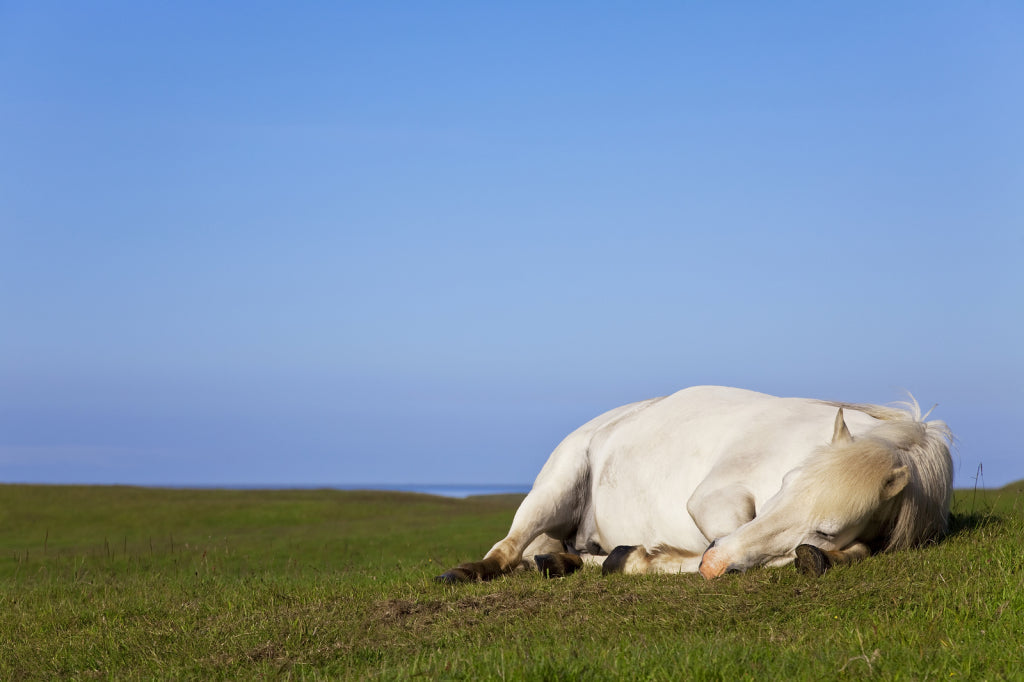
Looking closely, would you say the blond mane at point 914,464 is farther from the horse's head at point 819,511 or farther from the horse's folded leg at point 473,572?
the horse's folded leg at point 473,572

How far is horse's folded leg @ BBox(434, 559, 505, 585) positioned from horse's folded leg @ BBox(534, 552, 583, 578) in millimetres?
444

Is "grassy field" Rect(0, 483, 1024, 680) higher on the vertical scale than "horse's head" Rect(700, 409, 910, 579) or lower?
lower

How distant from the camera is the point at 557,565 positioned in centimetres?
754

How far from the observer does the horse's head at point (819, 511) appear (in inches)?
231

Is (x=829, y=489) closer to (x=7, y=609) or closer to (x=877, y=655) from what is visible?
(x=877, y=655)

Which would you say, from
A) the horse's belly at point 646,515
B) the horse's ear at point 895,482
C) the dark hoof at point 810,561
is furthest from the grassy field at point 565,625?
the horse's belly at point 646,515

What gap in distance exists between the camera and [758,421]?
24.2 feet

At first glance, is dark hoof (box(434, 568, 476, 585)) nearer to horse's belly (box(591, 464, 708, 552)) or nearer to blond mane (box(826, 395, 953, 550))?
horse's belly (box(591, 464, 708, 552))

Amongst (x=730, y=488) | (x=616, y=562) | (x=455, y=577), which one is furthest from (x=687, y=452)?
(x=455, y=577)

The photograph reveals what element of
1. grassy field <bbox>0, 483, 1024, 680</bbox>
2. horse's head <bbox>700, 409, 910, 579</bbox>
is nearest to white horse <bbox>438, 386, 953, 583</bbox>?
horse's head <bbox>700, 409, 910, 579</bbox>

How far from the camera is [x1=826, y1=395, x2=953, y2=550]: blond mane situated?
606 cm

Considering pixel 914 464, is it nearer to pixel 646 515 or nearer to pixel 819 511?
pixel 819 511

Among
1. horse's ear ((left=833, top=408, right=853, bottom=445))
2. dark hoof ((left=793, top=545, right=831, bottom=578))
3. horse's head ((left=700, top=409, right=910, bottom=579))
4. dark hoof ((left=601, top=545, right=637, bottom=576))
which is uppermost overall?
horse's ear ((left=833, top=408, right=853, bottom=445))

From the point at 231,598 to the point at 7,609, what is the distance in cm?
236
